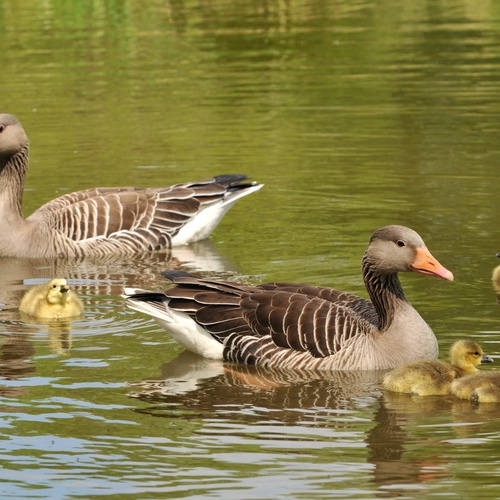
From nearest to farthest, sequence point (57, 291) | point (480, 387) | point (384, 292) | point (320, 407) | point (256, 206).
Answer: point (480, 387), point (320, 407), point (384, 292), point (57, 291), point (256, 206)

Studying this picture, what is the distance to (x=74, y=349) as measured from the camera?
11922 mm

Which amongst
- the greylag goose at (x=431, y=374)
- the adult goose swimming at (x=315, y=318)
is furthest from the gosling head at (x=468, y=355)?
the adult goose swimming at (x=315, y=318)

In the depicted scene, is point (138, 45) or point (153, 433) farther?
point (138, 45)

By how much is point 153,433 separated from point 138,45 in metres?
21.8

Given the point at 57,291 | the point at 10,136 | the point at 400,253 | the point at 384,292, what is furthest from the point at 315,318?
the point at 10,136

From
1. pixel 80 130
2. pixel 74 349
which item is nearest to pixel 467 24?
pixel 80 130

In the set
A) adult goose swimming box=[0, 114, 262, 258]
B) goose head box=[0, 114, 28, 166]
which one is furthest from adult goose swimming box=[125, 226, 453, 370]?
goose head box=[0, 114, 28, 166]

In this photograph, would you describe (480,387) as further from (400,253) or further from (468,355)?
(400,253)

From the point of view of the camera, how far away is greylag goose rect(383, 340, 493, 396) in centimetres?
1038

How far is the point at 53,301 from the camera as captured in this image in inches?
499

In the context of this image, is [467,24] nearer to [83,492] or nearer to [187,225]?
[187,225]

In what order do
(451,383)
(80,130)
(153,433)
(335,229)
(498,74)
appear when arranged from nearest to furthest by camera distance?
(153,433) → (451,383) → (335,229) → (80,130) → (498,74)

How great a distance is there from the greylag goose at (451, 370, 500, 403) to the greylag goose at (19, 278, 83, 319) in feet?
13.8

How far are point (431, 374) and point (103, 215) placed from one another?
21.8 ft
